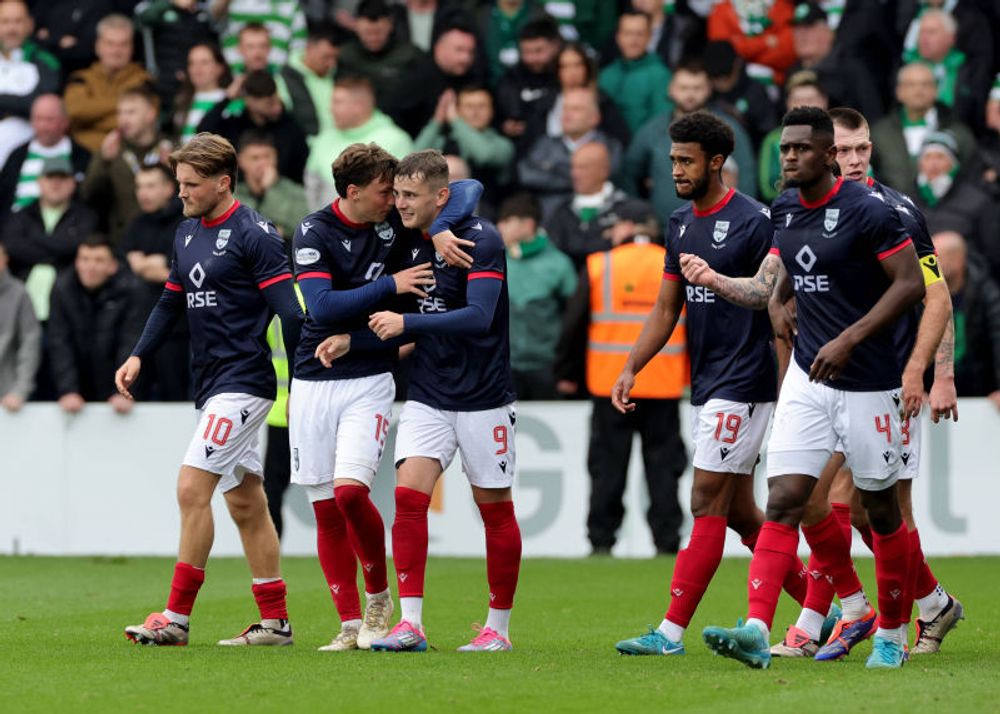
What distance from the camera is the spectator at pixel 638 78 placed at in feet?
58.7

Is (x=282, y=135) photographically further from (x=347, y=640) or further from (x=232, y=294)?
(x=347, y=640)

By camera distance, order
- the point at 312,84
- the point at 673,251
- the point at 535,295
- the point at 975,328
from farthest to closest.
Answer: the point at 312,84, the point at 535,295, the point at 975,328, the point at 673,251

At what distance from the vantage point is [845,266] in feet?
28.3

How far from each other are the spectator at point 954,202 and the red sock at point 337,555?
803 cm

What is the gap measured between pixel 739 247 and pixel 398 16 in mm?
10410

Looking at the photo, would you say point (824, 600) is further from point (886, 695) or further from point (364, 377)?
point (364, 377)

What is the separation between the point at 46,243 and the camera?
17.5 m

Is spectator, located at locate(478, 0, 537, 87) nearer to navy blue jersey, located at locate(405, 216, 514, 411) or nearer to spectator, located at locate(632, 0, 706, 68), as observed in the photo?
spectator, located at locate(632, 0, 706, 68)

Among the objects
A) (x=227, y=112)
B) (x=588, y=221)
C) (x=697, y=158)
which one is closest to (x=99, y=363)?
(x=227, y=112)

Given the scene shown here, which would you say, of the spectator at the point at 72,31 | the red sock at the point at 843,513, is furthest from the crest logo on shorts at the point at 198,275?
the spectator at the point at 72,31

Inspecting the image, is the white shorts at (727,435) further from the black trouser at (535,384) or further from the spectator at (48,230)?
the spectator at (48,230)

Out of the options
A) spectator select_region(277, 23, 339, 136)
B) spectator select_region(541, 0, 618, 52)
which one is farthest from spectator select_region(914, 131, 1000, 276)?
spectator select_region(277, 23, 339, 136)

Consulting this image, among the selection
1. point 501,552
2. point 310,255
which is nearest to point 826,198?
point 501,552

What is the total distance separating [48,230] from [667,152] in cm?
557
